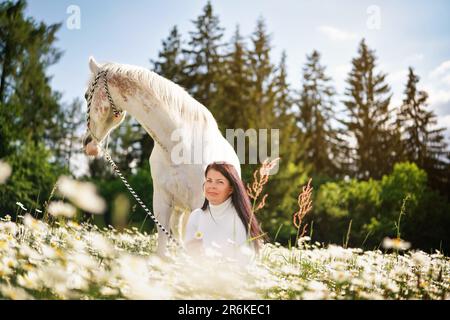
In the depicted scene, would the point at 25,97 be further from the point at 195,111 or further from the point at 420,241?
the point at 420,241

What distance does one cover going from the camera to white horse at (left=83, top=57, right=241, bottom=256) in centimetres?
362

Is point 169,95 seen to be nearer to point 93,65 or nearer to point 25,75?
point 93,65

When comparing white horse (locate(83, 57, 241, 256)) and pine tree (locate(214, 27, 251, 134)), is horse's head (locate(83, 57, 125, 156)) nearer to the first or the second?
white horse (locate(83, 57, 241, 256))

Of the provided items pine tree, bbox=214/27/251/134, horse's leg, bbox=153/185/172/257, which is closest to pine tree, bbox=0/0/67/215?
pine tree, bbox=214/27/251/134


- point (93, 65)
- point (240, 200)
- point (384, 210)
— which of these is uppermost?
point (93, 65)

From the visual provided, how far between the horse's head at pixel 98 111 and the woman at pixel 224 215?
149cm

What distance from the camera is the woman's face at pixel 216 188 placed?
9.58ft

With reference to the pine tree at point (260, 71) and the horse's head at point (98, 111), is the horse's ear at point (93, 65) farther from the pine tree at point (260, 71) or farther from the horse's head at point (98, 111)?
the pine tree at point (260, 71)

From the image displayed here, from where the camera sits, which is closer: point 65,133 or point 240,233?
point 240,233

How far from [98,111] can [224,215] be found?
1838 mm

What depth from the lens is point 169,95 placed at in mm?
3770

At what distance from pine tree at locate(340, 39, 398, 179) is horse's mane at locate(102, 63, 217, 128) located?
1886 centimetres

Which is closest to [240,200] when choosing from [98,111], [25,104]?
[98,111]

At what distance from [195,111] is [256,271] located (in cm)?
188
